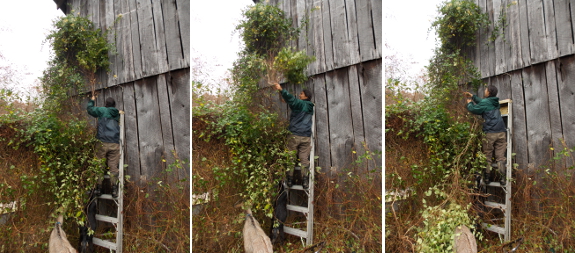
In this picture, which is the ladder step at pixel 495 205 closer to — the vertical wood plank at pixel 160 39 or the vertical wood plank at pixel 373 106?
the vertical wood plank at pixel 373 106

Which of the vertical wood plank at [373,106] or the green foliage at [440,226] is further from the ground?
the vertical wood plank at [373,106]

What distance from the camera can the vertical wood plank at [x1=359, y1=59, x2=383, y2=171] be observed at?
8.30ft

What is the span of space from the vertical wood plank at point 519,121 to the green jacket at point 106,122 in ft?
11.7

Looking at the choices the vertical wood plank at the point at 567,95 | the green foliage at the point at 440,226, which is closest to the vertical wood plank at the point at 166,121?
the green foliage at the point at 440,226

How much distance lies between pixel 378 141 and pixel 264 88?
1132mm

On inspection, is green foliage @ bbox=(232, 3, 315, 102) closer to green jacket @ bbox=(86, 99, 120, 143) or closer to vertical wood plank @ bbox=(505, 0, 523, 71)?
green jacket @ bbox=(86, 99, 120, 143)

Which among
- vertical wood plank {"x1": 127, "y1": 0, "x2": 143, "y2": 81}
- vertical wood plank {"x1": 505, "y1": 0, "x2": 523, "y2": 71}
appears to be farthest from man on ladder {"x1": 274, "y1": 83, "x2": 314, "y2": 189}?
vertical wood plank {"x1": 505, "y1": 0, "x2": 523, "y2": 71}

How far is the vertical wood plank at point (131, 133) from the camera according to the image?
289cm

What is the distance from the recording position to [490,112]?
8.58 ft

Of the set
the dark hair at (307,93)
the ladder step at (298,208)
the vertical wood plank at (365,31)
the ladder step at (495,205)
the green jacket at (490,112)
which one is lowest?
the ladder step at (495,205)

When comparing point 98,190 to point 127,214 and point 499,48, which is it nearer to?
point 127,214

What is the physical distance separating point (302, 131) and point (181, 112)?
1.10 m

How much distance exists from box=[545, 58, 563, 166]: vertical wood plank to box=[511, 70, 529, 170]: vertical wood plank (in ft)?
0.57

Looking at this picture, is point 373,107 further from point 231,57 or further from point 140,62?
point 140,62
